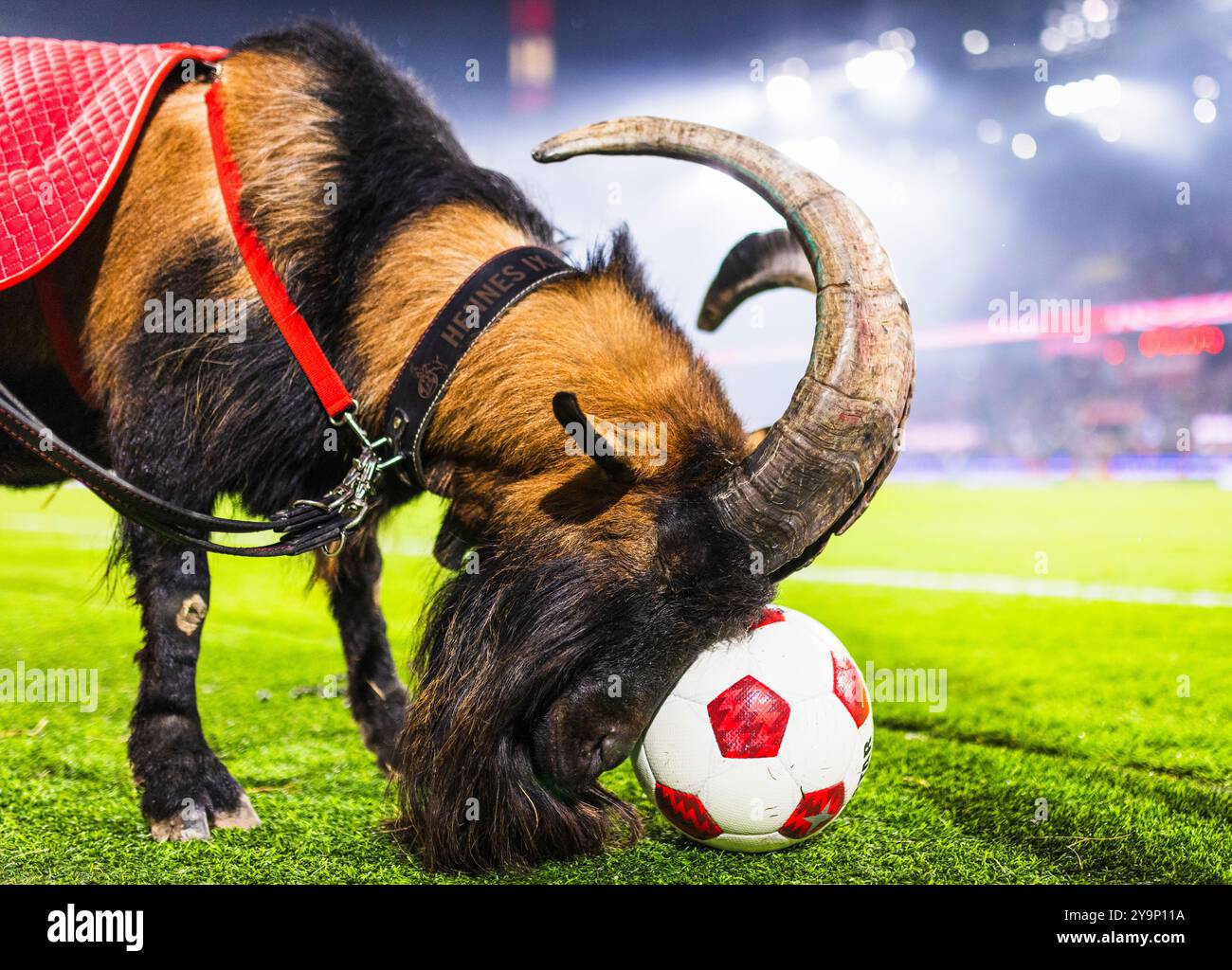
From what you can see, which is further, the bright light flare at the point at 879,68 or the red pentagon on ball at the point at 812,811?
the bright light flare at the point at 879,68

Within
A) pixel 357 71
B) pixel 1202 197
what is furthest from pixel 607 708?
pixel 1202 197

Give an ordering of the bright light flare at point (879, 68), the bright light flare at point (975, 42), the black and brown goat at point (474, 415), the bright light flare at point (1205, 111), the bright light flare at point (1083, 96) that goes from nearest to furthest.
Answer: the black and brown goat at point (474, 415), the bright light flare at point (1205, 111), the bright light flare at point (1083, 96), the bright light flare at point (975, 42), the bright light flare at point (879, 68)

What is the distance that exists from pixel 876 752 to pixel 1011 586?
14.5 ft

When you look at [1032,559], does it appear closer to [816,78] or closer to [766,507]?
[766,507]

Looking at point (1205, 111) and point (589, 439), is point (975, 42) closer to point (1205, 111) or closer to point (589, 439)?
point (1205, 111)

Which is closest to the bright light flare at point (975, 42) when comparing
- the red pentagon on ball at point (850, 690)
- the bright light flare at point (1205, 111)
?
the bright light flare at point (1205, 111)

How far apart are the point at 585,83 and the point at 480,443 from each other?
397 inches

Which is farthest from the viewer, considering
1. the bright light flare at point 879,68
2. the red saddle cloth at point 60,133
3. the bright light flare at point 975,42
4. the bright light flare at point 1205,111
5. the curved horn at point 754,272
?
the bright light flare at point 879,68

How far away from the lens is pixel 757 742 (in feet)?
7.57

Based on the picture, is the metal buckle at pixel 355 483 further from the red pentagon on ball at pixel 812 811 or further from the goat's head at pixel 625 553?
the red pentagon on ball at pixel 812 811

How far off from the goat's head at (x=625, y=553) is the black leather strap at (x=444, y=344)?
309 mm

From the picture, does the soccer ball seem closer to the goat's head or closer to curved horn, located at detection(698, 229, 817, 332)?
the goat's head

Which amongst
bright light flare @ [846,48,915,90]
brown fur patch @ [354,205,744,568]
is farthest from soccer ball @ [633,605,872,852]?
bright light flare @ [846,48,915,90]

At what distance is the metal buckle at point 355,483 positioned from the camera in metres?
2.54
